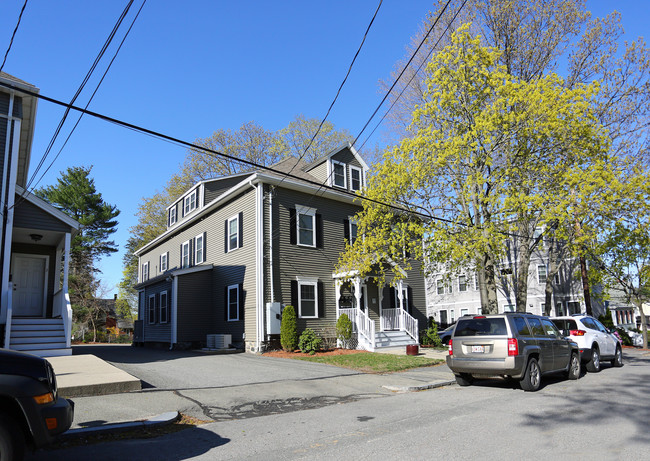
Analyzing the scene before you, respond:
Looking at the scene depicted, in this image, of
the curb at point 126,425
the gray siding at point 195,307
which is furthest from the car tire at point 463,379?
the gray siding at point 195,307

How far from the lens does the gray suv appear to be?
9.41 m

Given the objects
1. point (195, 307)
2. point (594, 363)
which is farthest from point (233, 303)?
point (594, 363)

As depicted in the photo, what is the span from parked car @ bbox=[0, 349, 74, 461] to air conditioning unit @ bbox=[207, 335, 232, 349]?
48.7 feet

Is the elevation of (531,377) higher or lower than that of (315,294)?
lower

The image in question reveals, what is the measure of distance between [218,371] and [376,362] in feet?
16.5

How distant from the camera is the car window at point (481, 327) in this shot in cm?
975

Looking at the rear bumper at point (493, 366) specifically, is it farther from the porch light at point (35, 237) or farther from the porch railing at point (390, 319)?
the porch light at point (35, 237)

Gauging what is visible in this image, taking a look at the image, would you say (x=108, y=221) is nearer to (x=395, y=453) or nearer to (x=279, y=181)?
(x=279, y=181)

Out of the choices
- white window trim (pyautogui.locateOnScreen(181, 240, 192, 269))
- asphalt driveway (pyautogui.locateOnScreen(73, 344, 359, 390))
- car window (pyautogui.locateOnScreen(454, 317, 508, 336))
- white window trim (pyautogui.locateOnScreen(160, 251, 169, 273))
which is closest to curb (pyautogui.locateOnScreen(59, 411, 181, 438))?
asphalt driveway (pyautogui.locateOnScreen(73, 344, 359, 390))

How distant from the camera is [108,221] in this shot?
46938mm

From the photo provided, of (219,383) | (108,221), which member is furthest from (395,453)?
(108,221)

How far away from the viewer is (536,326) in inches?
415

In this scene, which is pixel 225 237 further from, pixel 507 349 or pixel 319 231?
pixel 507 349

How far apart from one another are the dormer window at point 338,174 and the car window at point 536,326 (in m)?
12.7
